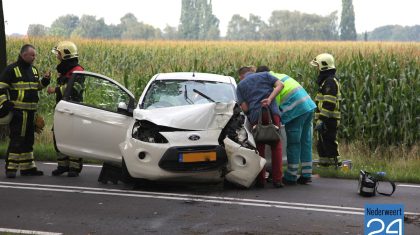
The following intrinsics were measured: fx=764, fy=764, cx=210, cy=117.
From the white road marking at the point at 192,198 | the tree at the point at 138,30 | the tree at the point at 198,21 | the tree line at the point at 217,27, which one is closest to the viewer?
the white road marking at the point at 192,198

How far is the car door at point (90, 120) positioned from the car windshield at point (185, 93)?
33cm

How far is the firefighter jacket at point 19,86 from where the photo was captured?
11242 millimetres

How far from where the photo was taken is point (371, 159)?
13492 millimetres

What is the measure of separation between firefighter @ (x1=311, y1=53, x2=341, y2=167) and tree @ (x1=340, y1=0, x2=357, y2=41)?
9710cm

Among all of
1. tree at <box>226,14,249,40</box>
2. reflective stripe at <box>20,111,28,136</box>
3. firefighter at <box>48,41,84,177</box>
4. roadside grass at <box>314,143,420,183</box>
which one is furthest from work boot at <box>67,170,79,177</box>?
tree at <box>226,14,249,40</box>

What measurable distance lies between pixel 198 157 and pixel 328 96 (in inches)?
139

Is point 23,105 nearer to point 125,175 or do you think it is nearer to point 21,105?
point 21,105

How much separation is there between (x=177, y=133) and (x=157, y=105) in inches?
37.5

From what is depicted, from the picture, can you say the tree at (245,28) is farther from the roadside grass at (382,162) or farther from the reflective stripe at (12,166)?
the reflective stripe at (12,166)

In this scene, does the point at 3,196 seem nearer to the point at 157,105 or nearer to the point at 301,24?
the point at 157,105

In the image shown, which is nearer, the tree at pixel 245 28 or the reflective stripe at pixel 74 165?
the reflective stripe at pixel 74 165

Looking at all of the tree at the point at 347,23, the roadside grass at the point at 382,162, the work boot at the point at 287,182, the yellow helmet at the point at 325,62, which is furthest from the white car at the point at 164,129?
the tree at the point at 347,23

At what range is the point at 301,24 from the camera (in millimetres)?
123625

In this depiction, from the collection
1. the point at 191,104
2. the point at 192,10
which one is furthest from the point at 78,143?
the point at 192,10
